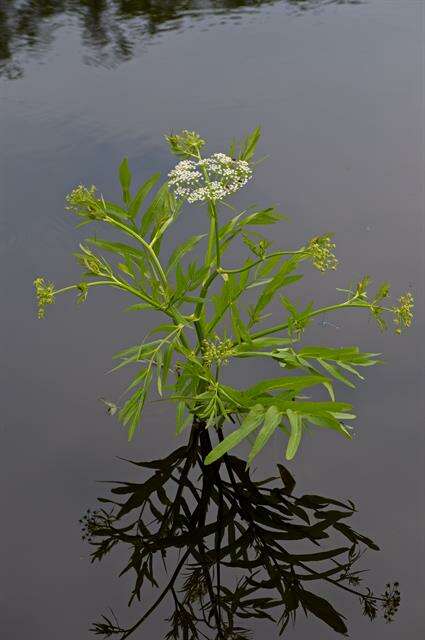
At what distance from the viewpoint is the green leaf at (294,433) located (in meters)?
1.63

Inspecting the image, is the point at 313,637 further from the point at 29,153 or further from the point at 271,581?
the point at 29,153

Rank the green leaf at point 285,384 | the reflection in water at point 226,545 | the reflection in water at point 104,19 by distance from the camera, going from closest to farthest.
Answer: the reflection in water at point 226,545, the green leaf at point 285,384, the reflection in water at point 104,19

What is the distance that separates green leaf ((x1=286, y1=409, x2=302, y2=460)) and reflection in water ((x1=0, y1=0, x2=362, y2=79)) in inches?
84.2

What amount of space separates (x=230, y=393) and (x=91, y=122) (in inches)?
62.2

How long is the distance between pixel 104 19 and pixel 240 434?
2.51 metres

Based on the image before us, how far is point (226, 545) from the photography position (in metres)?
1.73

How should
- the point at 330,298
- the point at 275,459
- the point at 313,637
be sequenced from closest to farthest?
the point at 313,637 < the point at 275,459 < the point at 330,298

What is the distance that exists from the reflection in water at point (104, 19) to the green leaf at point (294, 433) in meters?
2.14

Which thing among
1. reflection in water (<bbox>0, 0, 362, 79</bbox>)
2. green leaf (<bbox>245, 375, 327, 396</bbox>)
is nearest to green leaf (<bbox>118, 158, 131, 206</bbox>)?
green leaf (<bbox>245, 375, 327, 396</bbox>)

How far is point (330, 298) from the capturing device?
7.57ft

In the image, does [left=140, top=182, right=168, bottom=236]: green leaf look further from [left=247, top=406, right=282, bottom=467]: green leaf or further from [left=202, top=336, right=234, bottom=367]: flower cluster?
[left=247, top=406, right=282, bottom=467]: green leaf

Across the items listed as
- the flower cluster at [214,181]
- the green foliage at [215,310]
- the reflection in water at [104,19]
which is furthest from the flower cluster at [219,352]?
the reflection in water at [104,19]

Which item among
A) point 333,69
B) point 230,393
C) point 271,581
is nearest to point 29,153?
point 333,69

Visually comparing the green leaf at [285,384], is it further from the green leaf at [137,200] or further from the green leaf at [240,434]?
the green leaf at [137,200]
